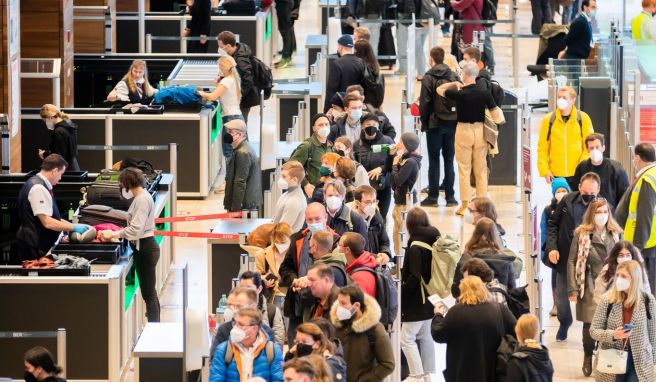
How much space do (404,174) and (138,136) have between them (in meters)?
5.04

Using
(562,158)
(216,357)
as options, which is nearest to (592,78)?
(562,158)

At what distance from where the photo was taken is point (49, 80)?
73.6 ft

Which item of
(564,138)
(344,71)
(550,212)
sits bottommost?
(550,212)

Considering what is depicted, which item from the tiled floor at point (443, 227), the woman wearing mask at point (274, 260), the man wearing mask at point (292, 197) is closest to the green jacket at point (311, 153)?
the tiled floor at point (443, 227)

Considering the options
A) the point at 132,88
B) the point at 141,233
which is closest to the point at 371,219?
the point at 141,233

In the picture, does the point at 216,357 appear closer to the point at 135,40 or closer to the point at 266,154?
the point at 266,154

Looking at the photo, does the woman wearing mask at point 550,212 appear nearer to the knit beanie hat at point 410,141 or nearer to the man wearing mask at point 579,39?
the knit beanie hat at point 410,141

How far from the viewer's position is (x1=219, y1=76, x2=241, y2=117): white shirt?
68.2ft

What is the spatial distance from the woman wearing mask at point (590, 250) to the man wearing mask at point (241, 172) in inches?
162

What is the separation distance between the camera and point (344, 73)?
66.4 feet

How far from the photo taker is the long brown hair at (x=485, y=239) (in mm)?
13086

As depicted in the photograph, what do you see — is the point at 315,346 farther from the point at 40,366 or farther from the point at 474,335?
the point at 40,366

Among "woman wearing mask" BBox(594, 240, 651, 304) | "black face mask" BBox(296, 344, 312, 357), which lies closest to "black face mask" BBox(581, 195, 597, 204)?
"woman wearing mask" BBox(594, 240, 651, 304)

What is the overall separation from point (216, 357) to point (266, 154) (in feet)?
24.0
